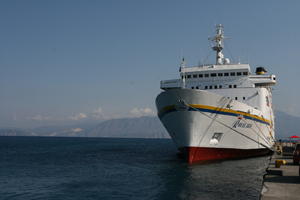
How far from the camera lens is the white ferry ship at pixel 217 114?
907 inches

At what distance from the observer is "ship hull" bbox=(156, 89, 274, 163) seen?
2295cm

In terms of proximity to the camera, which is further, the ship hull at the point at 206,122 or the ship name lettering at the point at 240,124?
the ship name lettering at the point at 240,124

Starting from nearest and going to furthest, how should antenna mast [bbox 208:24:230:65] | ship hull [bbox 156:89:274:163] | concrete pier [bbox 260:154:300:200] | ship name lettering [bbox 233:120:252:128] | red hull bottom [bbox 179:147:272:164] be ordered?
concrete pier [bbox 260:154:300:200], ship hull [bbox 156:89:274:163], red hull bottom [bbox 179:147:272:164], ship name lettering [bbox 233:120:252:128], antenna mast [bbox 208:24:230:65]

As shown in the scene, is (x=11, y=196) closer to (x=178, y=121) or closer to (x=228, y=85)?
(x=178, y=121)

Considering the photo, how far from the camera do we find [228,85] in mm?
29562

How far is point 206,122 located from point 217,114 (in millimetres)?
1185

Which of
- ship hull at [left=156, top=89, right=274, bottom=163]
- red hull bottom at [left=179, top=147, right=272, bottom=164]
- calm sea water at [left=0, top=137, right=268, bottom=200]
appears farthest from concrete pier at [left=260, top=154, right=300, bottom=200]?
red hull bottom at [left=179, top=147, right=272, bottom=164]

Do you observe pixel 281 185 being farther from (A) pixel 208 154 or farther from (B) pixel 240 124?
(B) pixel 240 124

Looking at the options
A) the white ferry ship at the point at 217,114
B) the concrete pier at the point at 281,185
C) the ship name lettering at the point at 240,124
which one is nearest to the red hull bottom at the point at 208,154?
the white ferry ship at the point at 217,114

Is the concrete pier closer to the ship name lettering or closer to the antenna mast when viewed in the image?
the ship name lettering

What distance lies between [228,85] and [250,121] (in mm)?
5262

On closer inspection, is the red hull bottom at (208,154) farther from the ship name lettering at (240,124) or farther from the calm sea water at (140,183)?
the ship name lettering at (240,124)

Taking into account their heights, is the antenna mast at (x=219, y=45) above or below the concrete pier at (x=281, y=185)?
above

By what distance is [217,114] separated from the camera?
76.6 feet
